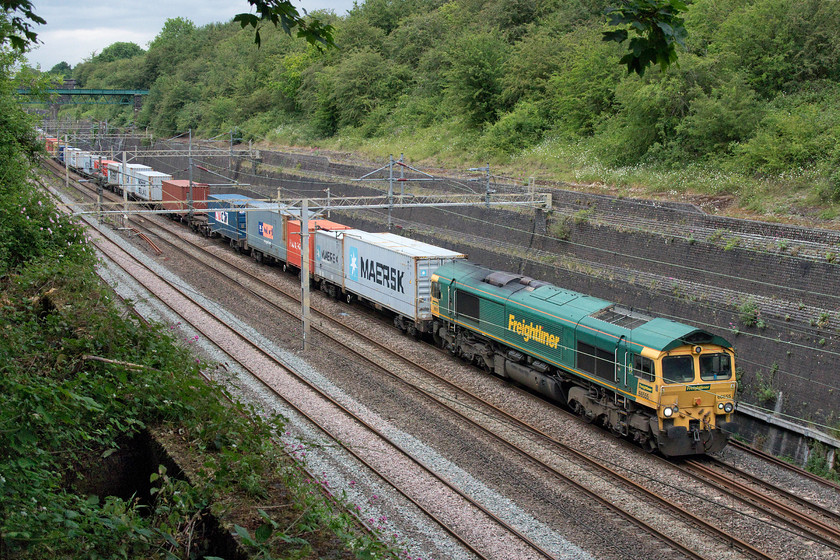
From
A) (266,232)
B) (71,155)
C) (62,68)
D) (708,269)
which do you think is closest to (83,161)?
(71,155)

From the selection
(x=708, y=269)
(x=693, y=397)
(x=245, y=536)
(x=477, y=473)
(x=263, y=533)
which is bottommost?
(x=477, y=473)

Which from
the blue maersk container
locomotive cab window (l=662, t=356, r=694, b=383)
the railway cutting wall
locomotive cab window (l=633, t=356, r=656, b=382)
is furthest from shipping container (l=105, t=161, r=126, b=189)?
locomotive cab window (l=662, t=356, r=694, b=383)

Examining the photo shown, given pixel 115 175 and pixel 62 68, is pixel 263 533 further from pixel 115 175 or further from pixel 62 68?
pixel 62 68

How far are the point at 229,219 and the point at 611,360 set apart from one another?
25.5 metres

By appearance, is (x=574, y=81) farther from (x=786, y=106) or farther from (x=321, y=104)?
(x=321, y=104)

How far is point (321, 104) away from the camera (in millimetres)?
61938

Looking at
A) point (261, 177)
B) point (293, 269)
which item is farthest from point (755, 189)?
point (261, 177)

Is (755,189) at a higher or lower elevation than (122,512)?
higher

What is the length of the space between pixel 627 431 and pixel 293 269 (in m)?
19.7

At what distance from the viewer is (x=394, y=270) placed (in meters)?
23.1

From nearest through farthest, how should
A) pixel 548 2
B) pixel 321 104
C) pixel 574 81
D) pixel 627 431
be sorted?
pixel 627 431 → pixel 574 81 → pixel 548 2 → pixel 321 104

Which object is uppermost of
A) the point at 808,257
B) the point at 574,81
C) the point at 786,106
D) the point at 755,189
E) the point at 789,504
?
the point at 574,81

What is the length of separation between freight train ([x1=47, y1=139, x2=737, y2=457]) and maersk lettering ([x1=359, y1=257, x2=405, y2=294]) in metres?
0.04

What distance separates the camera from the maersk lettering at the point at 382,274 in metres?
22.9
